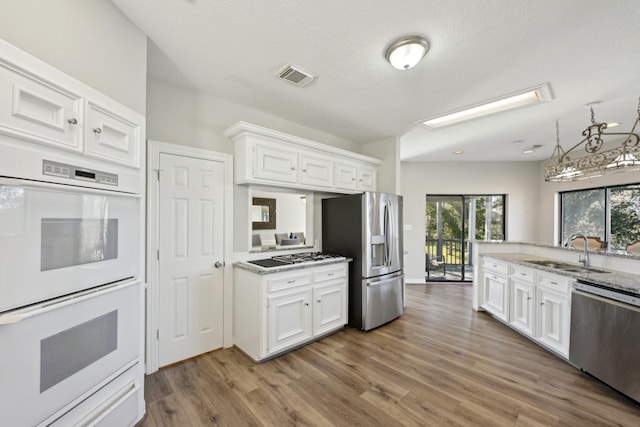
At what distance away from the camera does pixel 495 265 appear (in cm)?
356

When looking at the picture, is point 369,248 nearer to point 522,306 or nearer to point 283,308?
point 283,308

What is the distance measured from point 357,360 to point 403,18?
288cm

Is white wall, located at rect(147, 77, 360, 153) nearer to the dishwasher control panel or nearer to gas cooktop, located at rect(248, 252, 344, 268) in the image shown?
gas cooktop, located at rect(248, 252, 344, 268)

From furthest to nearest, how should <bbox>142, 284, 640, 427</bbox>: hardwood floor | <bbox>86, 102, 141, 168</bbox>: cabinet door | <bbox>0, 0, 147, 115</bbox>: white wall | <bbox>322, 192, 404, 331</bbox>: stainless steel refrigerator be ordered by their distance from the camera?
<bbox>322, 192, 404, 331</bbox>: stainless steel refrigerator → <bbox>142, 284, 640, 427</bbox>: hardwood floor → <bbox>86, 102, 141, 168</bbox>: cabinet door → <bbox>0, 0, 147, 115</bbox>: white wall

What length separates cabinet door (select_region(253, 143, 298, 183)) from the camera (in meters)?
2.71

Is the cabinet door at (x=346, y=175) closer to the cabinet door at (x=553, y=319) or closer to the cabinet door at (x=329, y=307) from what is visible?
the cabinet door at (x=329, y=307)

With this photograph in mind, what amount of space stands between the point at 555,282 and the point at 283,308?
2.82 m

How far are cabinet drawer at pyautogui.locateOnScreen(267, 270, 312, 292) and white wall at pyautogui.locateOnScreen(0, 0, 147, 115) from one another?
177cm

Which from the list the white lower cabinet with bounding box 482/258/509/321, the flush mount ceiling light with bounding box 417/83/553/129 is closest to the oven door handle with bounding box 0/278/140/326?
the flush mount ceiling light with bounding box 417/83/553/129

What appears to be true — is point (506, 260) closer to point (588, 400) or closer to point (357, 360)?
point (588, 400)

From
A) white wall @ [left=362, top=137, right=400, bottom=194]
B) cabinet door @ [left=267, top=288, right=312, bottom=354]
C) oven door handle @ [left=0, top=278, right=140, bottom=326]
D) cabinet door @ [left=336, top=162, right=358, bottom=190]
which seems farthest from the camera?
white wall @ [left=362, top=137, right=400, bottom=194]

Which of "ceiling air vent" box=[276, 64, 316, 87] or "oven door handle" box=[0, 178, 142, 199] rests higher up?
"ceiling air vent" box=[276, 64, 316, 87]


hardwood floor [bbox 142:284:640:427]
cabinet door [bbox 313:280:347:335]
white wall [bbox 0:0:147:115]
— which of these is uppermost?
white wall [bbox 0:0:147:115]

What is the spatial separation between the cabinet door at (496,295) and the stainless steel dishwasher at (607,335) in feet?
3.07
